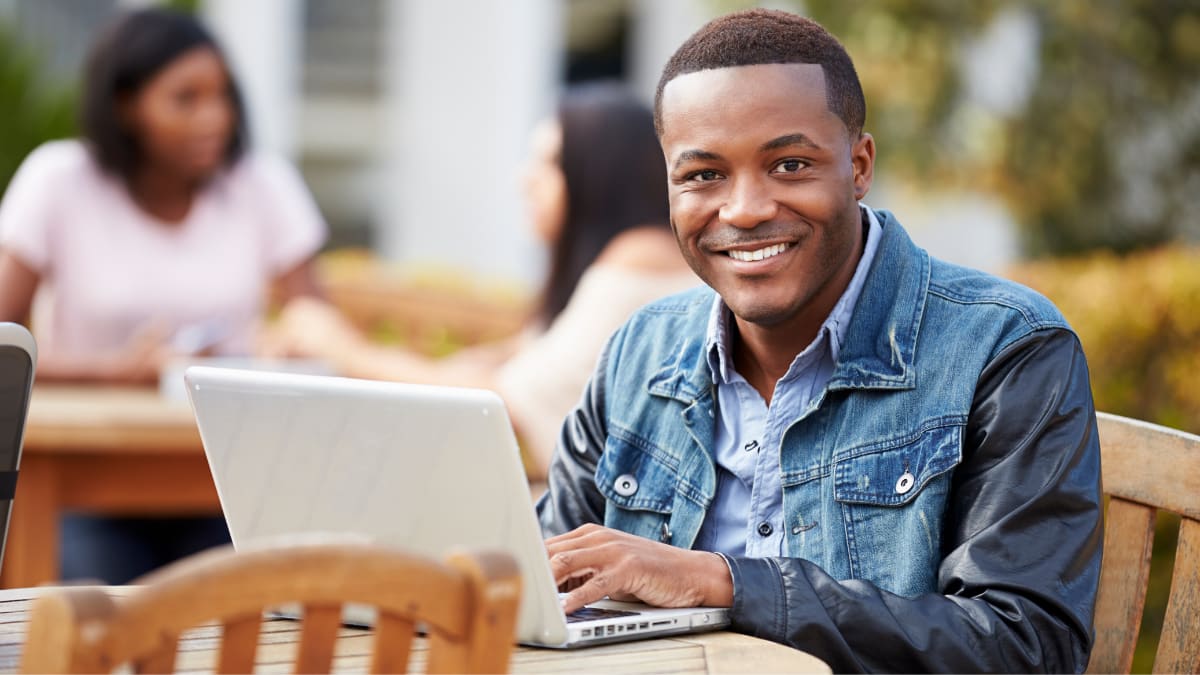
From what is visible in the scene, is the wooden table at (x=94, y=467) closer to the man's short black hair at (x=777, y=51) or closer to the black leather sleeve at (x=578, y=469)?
the black leather sleeve at (x=578, y=469)

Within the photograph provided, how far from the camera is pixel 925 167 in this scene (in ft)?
23.6

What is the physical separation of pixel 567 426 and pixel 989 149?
5.41 meters

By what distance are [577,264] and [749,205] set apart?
6.44 feet

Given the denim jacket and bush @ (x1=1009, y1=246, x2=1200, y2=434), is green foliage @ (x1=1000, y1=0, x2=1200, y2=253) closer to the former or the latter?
bush @ (x1=1009, y1=246, x2=1200, y2=434)

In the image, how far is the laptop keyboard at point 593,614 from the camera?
185 cm

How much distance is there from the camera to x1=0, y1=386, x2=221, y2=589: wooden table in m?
3.67

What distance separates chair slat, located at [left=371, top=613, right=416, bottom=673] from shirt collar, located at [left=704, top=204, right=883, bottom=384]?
0.96 metres

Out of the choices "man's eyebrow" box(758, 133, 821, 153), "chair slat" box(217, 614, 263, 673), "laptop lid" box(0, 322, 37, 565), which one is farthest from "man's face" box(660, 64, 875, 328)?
"chair slat" box(217, 614, 263, 673)

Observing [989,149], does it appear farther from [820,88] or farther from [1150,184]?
[820,88]

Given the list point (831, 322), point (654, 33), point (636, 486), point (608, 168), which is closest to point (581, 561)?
point (636, 486)

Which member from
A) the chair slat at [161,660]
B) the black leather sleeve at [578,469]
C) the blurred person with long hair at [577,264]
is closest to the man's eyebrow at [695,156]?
the black leather sleeve at [578,469]

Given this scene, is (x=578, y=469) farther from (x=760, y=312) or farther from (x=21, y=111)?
(x=21, y=111)

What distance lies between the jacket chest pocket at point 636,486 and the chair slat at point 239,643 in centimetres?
99

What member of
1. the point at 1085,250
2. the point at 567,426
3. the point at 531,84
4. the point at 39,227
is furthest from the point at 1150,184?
the point at 567,426
